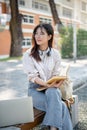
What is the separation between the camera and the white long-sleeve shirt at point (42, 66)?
3860 mm

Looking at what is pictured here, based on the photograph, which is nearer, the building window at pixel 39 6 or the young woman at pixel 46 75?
the young woman at pixel 46 75

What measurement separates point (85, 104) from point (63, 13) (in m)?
34.0

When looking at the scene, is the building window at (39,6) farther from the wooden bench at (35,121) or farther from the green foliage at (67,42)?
the wooden bench at (35,121)

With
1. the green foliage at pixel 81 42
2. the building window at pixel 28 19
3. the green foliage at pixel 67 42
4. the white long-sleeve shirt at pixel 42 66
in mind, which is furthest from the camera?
the building window at pixel 28 19

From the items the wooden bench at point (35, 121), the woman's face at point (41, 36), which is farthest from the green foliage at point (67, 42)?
the wooden bench at point (35, 121)

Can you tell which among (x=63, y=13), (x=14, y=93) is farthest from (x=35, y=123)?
(x=63, y=13)

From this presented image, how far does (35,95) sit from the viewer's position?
3.76m

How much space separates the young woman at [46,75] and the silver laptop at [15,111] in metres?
0.31

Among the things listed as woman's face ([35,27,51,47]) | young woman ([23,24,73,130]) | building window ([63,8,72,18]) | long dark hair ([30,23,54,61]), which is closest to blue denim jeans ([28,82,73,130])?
young woman ([23,24,73,130])

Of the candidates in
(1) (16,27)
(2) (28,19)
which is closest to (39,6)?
(2) (28,19)

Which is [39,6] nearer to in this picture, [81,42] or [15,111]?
[81,42]

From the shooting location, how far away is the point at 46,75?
3.95 meters

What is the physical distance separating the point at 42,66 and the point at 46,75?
124mm

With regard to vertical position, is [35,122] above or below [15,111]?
below
